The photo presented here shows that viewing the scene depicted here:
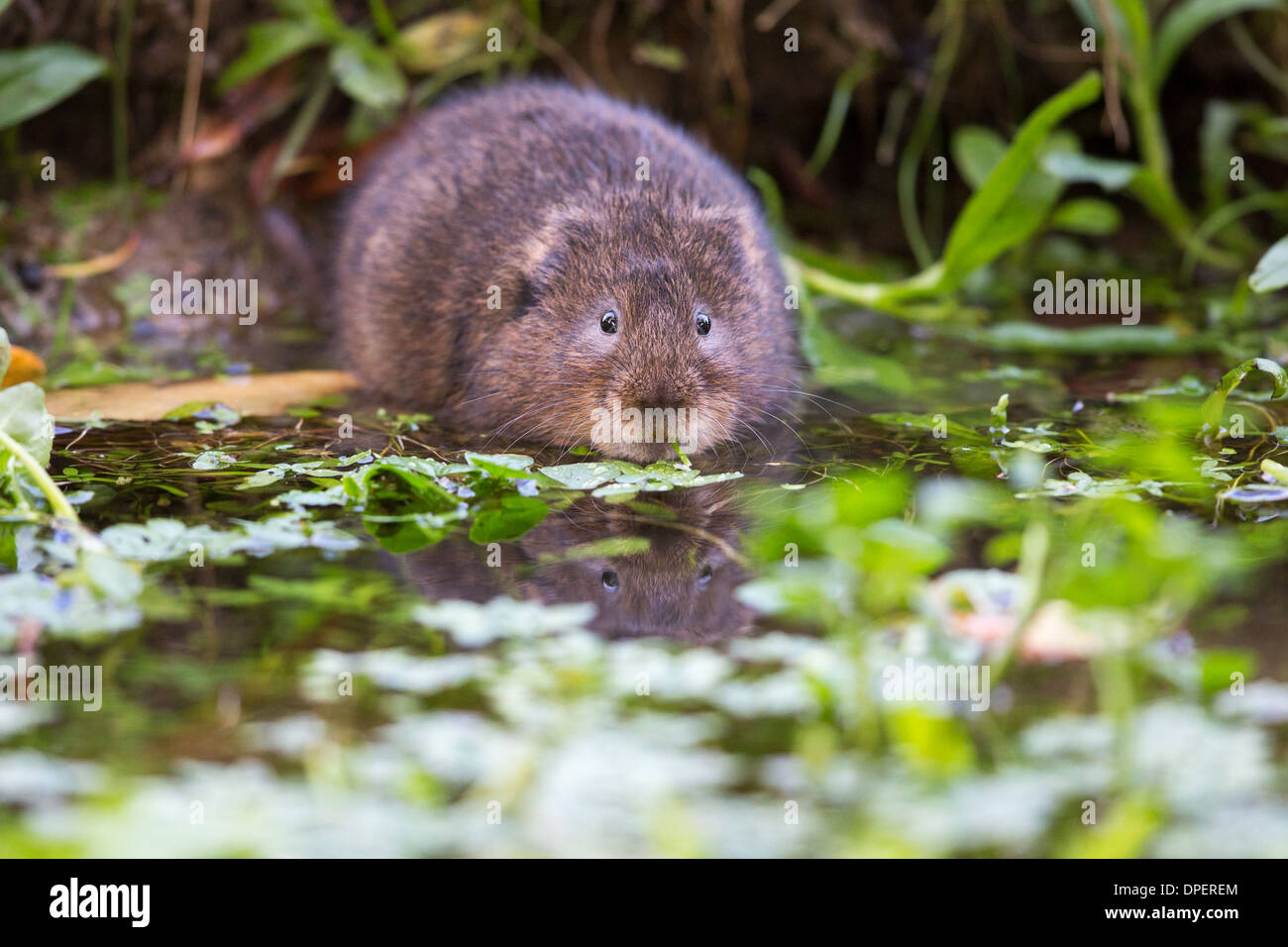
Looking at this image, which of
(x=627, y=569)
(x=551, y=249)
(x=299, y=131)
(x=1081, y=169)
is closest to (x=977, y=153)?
(x=1081, y=169)

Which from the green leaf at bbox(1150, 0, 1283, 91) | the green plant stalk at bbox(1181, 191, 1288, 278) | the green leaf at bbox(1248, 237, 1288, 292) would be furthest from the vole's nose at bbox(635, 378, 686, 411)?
the green leaf at bbox(1150, 0, 1283, 91)

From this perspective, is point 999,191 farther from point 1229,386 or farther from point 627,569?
point 627,569

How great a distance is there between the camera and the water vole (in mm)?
4605

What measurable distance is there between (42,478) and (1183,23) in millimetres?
5696

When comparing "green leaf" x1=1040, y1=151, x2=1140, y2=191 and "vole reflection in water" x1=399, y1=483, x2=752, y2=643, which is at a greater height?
"green leaf" x1=1040, y1=151, x2=1140, y2=191

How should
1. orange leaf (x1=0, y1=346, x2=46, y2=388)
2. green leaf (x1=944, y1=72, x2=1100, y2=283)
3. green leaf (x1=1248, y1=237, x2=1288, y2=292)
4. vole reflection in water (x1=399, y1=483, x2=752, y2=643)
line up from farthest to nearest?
green leaf (x1=944, y1=72, x2=1100, y2=283) → orange leaf (x1=0, y1=346, x2=46, y2=388) → green leaf (x1=1248, y1=237, x2=1288, y2=292) → vole reflection in water (x1=399, y1=483, x2=752, y2=643)

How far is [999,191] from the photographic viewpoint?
5355mm

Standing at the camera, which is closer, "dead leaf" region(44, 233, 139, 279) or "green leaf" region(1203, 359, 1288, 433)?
"green leaf" region(1203, 359, 1288, 433)

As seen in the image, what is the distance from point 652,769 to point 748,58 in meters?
6.09

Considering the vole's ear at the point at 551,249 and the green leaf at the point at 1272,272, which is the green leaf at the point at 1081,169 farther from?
the vole's ear at the point at 551,249

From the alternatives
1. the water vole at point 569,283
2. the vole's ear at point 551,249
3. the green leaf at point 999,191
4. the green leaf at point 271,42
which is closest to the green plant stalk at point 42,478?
the water vole at point 569,283

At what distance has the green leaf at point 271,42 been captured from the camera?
6.42 m

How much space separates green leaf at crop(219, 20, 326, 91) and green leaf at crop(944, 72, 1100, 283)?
11.0 feet

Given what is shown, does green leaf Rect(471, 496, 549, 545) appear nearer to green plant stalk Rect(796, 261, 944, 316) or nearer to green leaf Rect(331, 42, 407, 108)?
green plant stalk Rect(796, 261, 944, 316)
